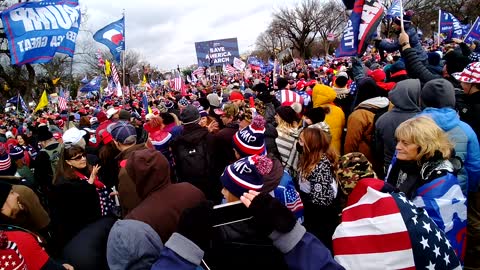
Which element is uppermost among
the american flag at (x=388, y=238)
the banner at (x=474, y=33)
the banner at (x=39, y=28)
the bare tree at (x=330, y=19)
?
the bare tree at (x=330, y=19)

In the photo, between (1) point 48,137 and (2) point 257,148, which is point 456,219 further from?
(1) point 48,137

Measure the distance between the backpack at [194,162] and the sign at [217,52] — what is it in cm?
2041

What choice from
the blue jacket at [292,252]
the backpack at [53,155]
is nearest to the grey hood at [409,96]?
the blue jacket at [292,252]

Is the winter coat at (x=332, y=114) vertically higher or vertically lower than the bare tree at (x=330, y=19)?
lower

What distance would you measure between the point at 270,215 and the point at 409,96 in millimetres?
2908

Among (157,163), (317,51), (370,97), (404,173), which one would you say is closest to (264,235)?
(157,163)

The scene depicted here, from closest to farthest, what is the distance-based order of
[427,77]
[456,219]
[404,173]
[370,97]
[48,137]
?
[456,219] < [404,173] < [427,77] < [370,97] < [48,137]

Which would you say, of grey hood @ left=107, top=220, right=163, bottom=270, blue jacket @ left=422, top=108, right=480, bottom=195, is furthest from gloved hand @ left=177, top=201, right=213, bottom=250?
blue jacket @ left=422, top=108, right=480, bottom=195

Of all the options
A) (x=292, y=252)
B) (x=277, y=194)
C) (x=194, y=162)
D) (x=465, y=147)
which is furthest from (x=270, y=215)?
(x=194, y=162)

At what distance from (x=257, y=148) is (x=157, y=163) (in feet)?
3.76

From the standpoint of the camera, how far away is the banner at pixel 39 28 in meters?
5.29

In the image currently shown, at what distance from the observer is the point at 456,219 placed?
2.38 metres

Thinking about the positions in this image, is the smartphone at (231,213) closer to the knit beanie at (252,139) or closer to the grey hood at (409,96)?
the knit beanie at (252,139)

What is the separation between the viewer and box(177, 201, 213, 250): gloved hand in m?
1.69
